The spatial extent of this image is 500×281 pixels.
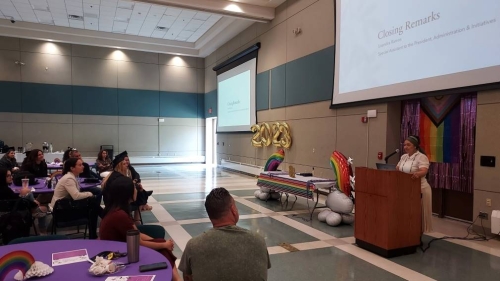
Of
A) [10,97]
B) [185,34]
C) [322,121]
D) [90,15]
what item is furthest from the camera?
[185,34]

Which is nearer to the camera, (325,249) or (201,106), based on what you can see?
(325,249)

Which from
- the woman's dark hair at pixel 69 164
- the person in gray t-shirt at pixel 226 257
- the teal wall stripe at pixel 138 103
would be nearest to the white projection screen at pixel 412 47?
the person in gray t-shirt at pixel 226 257

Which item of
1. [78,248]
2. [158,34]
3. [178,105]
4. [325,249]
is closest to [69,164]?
[78,248]

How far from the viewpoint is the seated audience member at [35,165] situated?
5918mm

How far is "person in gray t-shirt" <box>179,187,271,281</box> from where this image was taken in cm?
152

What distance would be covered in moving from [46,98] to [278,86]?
10.2 meters

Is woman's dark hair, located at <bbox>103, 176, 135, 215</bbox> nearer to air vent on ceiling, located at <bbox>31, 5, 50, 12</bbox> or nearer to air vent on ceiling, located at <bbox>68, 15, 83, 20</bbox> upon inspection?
air vent on ceiling, located at <bbox>31, 5, 50, 12</bbox>

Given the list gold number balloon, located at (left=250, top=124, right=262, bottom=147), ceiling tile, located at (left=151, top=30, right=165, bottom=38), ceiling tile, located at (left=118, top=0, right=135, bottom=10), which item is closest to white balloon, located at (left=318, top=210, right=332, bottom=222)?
gold number balloon, located at (left=250, top=124, right=262, bottom=147)

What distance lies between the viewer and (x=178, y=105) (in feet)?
54.4

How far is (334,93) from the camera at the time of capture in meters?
7.67

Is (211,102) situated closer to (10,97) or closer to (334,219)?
(10,97)

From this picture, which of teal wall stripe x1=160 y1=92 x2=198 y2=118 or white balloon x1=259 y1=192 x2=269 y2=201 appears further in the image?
teal wall stripe x1=160 y1=92 x2=198 y2=118

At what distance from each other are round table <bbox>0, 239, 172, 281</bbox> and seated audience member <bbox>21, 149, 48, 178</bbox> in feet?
14.2

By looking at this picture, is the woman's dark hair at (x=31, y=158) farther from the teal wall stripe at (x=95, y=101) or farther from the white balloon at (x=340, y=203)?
the teal wall stripe at (x=95, y=101)
